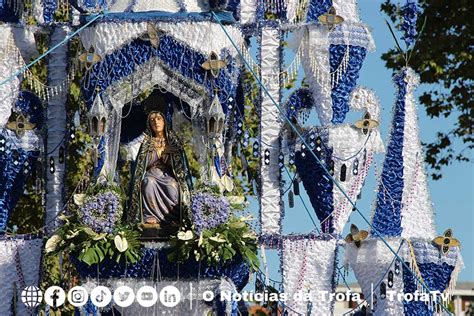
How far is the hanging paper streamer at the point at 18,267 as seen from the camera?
84.2 feet

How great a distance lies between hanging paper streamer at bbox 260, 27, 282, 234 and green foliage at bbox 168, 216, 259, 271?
158 cm

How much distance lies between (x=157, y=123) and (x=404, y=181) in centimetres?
357

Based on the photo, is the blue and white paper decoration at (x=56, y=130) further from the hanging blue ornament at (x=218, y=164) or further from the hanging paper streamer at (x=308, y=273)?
the hanging paper streamer at (x=308, y=273)

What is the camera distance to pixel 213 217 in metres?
23.8

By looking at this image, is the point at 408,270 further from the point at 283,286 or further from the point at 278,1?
the point at 278,1

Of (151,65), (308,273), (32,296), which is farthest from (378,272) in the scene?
(32,296)

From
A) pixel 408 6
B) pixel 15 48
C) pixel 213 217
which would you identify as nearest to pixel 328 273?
pixel 213 217

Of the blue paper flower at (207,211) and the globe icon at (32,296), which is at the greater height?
the blue paper flower at (207,211)

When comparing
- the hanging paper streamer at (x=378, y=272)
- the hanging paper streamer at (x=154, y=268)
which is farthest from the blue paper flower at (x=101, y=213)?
the hanging paper streamer at (x=378, y=272)

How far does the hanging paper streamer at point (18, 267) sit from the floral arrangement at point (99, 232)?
5.97 ft

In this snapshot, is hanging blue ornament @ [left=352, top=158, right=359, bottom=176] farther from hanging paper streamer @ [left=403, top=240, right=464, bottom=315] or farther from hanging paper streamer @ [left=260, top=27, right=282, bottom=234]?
hanging paper streamer @ [left=403, top=240, right=464, bottom=315]

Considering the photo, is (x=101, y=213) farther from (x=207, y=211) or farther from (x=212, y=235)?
(x=212, y=235)

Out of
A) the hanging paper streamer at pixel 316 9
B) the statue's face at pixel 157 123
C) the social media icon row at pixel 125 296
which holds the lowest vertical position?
the social media icon row at pixel 125 296

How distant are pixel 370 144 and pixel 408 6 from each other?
2.04m
